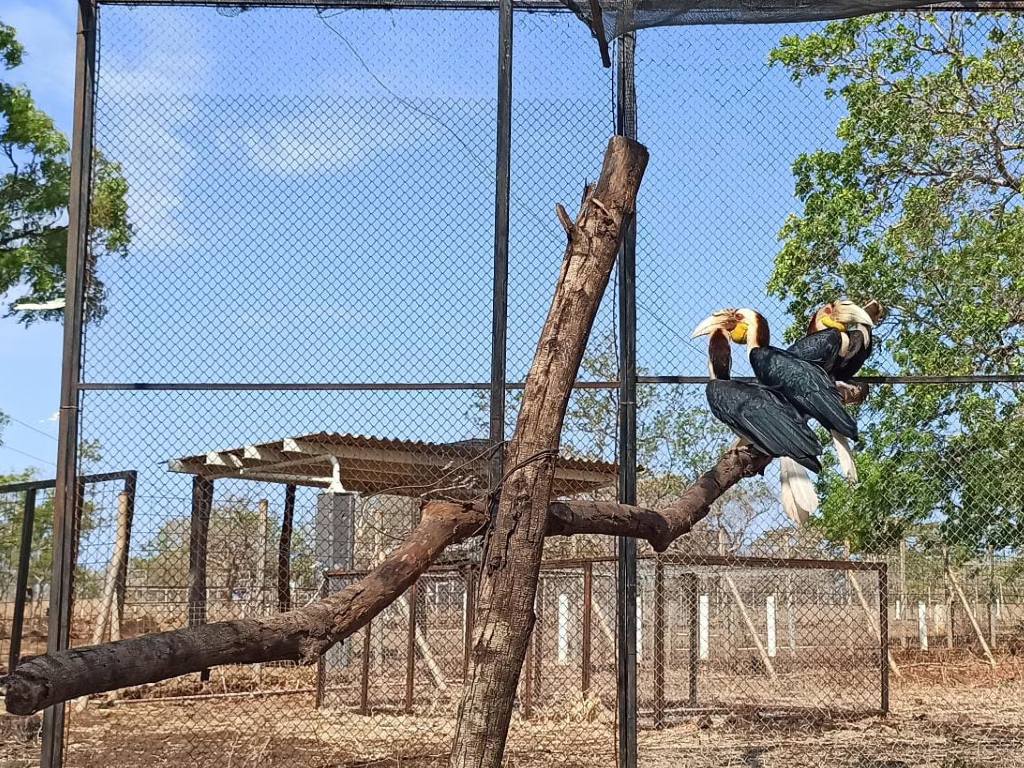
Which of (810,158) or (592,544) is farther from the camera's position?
(810,158)

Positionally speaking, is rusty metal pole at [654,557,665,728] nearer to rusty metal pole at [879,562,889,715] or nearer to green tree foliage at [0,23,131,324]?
rusty metal pole at [879,562,889,715]

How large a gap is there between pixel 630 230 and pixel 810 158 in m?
8.63

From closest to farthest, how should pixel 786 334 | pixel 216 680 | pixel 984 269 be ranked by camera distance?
pixel 216 680 < pixel 984 269 < pixel 786 334

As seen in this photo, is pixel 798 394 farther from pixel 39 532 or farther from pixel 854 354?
pixel 39 532

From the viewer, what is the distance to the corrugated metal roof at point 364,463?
4961 mm

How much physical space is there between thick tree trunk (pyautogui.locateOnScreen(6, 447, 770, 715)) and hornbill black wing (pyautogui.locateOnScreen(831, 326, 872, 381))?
5.51ft

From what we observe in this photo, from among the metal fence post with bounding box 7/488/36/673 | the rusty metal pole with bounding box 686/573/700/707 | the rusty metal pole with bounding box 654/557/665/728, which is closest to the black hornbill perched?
the rusty metal pole with bounding box 654/557/665/728

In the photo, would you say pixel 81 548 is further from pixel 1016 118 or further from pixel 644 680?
pixel 1016 118

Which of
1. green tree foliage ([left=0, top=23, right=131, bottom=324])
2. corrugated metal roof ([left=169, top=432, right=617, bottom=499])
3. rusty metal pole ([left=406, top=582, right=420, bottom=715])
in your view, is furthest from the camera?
green tree foliage ([left=0, top=23, right=131, bottom=324])

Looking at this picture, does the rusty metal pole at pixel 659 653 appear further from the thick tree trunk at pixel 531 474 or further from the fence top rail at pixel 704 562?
the thick tree trunk at pixel 531 474

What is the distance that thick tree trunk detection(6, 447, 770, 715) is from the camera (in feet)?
7.34

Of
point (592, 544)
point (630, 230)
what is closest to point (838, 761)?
point (630, 230)

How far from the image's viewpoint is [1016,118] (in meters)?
11.6

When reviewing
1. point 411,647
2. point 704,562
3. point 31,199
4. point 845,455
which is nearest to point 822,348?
point 845,455
